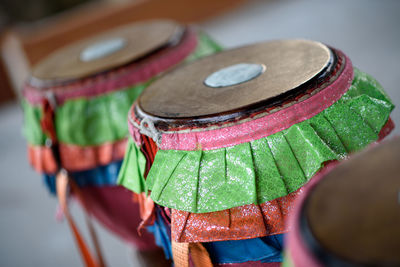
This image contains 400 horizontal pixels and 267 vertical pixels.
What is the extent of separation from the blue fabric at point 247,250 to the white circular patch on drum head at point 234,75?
30 cm

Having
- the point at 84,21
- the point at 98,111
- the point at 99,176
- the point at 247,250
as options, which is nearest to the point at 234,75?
the point at 247,250

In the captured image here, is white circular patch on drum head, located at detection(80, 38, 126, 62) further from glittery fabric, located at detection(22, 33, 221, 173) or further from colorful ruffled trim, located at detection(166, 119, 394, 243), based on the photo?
colorful ruffled trim, located at detection(166, 119, 394, 243)

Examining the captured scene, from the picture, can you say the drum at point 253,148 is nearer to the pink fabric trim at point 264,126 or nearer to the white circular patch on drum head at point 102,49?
the pink fabric trim at point 264,126

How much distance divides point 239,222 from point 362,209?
1.05 feet

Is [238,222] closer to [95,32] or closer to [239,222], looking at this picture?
[239,222]

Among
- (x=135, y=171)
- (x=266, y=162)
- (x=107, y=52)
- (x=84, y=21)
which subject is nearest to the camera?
(x=266, y=162)

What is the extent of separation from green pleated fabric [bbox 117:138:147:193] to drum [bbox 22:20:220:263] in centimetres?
27

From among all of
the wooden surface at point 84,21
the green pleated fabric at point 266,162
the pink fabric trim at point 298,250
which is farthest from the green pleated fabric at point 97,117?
the wooden surface at point 84,21

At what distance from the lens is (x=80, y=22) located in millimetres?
4262

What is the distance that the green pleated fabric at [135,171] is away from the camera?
0.83 m

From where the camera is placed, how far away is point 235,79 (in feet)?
2.79

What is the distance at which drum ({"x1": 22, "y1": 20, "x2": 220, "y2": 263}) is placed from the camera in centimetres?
115

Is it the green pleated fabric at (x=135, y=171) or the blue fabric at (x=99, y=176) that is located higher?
the green pleated fabric at (x=135, y=171)

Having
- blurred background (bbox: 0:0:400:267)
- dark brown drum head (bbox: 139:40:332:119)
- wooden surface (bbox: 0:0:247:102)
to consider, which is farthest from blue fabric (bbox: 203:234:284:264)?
wooden surface (bbox: 0:0:247:102)
